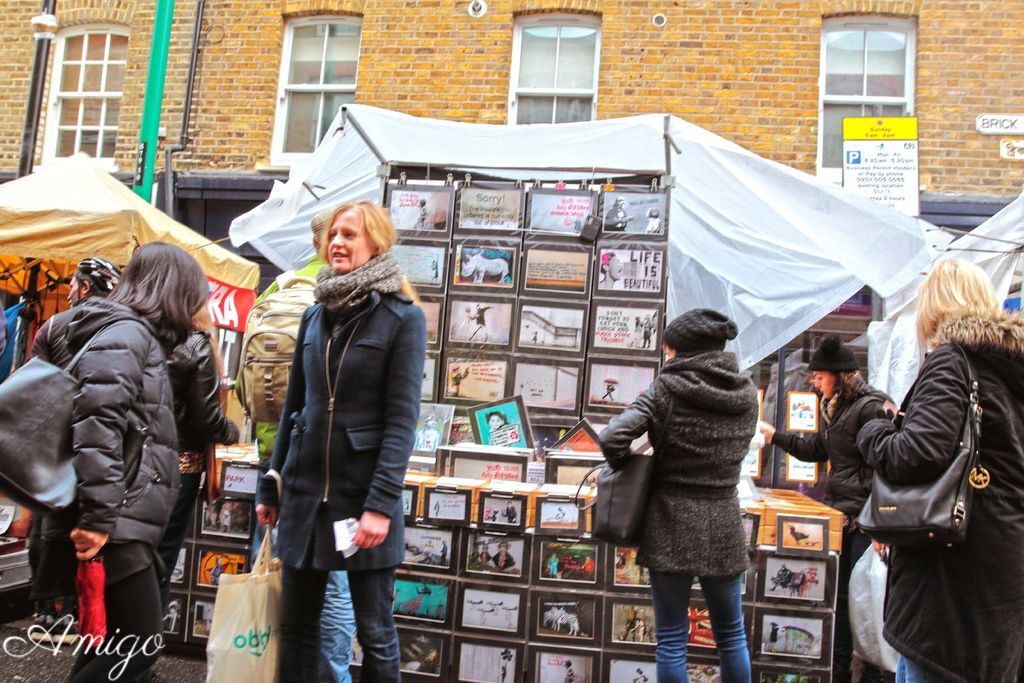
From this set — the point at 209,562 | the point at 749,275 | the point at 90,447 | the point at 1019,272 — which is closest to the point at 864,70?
the point at 1019,272

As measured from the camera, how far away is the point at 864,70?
8.66 m

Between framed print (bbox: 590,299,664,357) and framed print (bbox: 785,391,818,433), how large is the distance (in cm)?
148

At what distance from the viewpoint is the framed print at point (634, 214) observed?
548cm

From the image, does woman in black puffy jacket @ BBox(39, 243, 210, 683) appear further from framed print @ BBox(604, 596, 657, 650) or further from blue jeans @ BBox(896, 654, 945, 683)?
blue jeans @ BBox(896, 654, 945, 683)

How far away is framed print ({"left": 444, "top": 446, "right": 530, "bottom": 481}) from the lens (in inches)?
192

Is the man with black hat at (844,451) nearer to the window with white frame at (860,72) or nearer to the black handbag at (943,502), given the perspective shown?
the black handbag at (943,502)

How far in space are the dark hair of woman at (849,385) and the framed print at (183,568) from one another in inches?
149

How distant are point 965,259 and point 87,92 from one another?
944 cm

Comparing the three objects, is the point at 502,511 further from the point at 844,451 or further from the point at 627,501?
the point at 844,451

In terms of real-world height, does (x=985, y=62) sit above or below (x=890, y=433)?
above

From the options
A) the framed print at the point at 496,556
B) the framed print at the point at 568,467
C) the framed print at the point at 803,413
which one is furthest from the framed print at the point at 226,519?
the framed print at the point at 803,413

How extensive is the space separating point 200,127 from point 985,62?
7980mm

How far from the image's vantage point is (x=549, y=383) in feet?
18.0

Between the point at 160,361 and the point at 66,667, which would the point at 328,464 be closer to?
the point at 160,361
